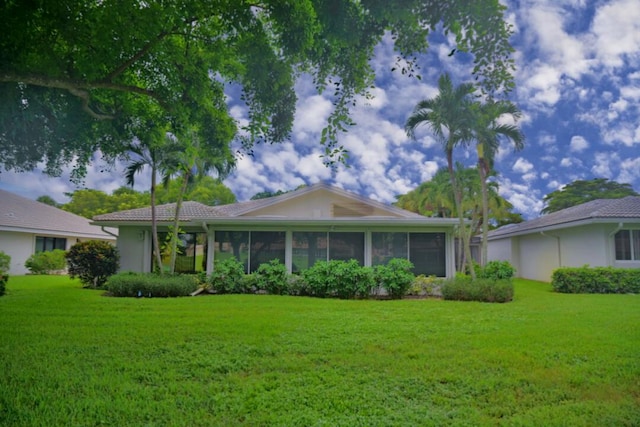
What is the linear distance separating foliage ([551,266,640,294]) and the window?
92.6 ft

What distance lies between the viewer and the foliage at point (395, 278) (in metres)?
12.3

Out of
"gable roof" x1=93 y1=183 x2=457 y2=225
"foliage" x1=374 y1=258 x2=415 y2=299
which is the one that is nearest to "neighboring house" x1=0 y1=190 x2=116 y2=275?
"gable roof" x1=93 y1=183 x2=457 y2=225

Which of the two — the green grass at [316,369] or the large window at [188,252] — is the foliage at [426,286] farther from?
the large window at [188,252]

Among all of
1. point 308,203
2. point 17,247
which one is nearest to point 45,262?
point 17,247

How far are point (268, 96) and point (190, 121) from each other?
1609mm

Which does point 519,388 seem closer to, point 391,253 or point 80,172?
point 80,172

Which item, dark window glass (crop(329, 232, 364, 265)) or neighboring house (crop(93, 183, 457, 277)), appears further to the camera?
dark window glass (crop(329, 232, 364, 265))

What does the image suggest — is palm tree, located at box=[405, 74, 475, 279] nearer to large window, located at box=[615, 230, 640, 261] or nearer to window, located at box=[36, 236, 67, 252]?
large window, located at box=[615, 230, 640, 261]

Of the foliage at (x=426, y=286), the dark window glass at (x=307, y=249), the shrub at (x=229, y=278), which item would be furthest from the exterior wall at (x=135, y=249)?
the foliage at (x=426, y=286)

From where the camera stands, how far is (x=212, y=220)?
13.8m

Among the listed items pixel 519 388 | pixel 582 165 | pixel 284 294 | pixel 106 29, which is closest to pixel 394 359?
pixel 519 388

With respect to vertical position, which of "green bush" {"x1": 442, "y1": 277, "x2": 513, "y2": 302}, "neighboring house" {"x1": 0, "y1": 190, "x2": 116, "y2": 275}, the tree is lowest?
"green bush" {"x1": 442, "y1": 277, "x2": 513, "y2": 302}

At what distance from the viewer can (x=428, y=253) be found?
1434 centimetres

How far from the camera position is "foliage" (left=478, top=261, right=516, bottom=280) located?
42.6 feet
